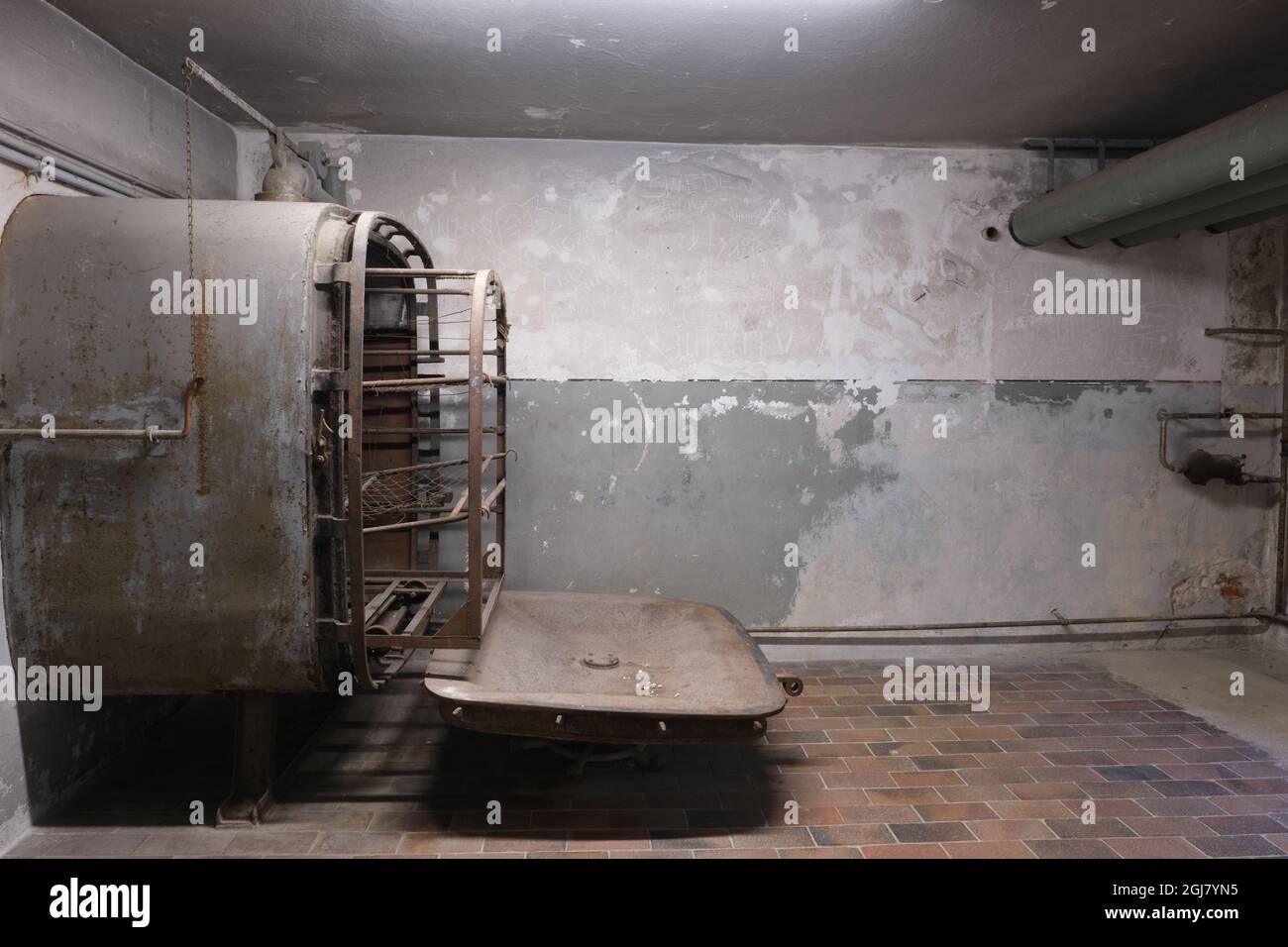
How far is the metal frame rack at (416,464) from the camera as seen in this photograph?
2891mm

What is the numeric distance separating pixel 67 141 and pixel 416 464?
2.15 metres

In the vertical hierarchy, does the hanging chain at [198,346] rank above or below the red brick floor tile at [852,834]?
above

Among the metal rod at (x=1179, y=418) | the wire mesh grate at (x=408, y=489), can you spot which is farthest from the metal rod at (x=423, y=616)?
the metal rod at (x=1179, y=418)

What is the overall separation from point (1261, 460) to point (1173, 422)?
29.6 inches

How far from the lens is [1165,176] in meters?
3.89

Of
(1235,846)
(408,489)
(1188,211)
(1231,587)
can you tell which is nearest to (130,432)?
(408,489)

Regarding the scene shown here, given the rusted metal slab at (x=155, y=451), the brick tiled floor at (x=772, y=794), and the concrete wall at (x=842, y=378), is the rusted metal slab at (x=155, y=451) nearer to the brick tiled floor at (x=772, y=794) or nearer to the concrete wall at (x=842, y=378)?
the brick tiled floor at (x=772, y=794)

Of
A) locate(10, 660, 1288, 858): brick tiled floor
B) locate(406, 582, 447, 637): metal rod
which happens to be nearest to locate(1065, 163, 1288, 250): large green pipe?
locate(10, 660, 1288, 858): brick tiled floor

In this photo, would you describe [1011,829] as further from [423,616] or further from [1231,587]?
[1231,587]

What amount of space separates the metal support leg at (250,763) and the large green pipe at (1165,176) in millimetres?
4886

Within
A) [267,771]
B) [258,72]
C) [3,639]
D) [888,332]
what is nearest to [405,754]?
[267,771]

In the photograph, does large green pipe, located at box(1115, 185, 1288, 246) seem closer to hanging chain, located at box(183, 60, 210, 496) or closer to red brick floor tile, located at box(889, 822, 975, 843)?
red brick floor tile, located at box(889, 822, 975, 843)

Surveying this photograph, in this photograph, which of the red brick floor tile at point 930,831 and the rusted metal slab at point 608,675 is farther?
the red brick floor tile at point 930,831

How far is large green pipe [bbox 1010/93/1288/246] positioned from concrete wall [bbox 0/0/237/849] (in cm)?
497
